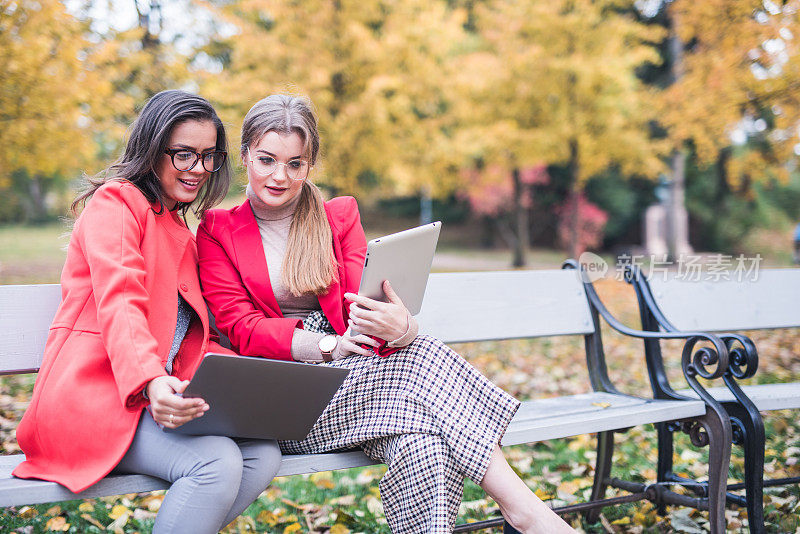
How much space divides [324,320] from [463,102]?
1212 cm

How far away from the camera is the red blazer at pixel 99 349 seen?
1.84 meters

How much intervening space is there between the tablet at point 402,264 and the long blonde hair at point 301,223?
25 cm

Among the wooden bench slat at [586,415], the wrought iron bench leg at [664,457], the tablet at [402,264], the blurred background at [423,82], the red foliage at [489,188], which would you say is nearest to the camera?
the tablet at [402,264]

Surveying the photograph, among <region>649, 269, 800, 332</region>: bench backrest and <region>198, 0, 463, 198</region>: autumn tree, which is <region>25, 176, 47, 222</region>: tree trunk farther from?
<region>649, 269, 800, 332</region>: bench backrest

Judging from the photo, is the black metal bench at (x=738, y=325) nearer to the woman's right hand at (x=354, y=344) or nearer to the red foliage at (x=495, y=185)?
the woman's right hand at (x=354, y=344)

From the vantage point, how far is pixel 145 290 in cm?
195

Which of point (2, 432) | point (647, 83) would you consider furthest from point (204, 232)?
point (647, 83)

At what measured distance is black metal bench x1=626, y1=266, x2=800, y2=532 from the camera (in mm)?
2729

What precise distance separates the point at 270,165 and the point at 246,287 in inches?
16.8

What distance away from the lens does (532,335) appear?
3.20 meters

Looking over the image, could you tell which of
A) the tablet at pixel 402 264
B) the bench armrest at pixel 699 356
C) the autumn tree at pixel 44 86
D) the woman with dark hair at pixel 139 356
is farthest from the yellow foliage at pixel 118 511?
the autumn tree at pixel 44 86

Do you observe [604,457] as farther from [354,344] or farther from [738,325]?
[354,344]

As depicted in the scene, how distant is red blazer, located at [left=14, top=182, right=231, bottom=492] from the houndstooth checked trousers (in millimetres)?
540

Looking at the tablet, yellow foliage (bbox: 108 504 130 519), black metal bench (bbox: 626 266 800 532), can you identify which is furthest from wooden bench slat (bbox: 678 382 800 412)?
yellow foliage (bbox: 108 504 130 519)
